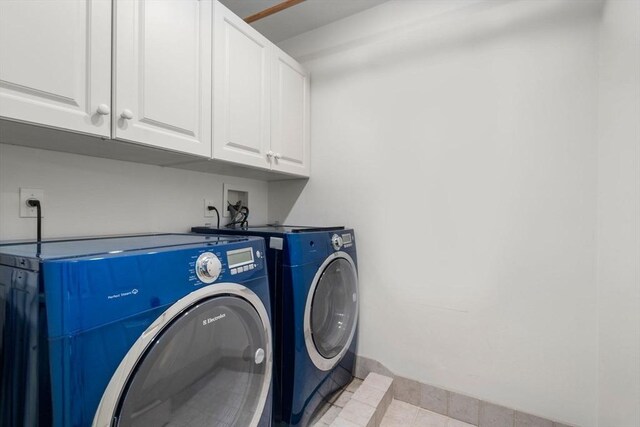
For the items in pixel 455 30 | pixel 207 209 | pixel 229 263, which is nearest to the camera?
pixel 229 263

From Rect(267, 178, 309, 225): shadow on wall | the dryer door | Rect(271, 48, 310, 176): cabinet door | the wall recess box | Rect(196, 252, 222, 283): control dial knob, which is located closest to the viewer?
the dryer door

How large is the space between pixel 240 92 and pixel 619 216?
5.91 feet

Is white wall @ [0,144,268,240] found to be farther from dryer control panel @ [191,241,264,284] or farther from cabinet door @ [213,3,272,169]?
dryer control panel @ [191,241,264,284]

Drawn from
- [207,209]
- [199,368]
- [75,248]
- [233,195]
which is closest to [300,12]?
[233,195]

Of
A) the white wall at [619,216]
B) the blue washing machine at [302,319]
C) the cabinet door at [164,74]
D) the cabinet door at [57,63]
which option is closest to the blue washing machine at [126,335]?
the blue washing machine at [302,319]

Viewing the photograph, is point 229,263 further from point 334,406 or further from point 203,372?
point 334,406

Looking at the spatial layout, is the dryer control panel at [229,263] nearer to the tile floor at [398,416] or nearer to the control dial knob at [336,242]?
the control dial knob at [336,242]

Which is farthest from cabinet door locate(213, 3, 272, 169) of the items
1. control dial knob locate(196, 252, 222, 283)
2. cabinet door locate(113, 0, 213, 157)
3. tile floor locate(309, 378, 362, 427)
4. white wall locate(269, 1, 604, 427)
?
tile floor locate(309, 378, 362, 427)

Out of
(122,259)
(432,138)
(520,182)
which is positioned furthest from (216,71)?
(520,182)

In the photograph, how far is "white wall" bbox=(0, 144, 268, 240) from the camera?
3.59 feet

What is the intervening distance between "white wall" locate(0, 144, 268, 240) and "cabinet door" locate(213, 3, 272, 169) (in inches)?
16.9

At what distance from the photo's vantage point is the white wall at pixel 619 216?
102 cm

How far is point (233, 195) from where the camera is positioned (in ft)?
6.77

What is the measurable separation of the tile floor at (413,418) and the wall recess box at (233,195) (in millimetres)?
1579
